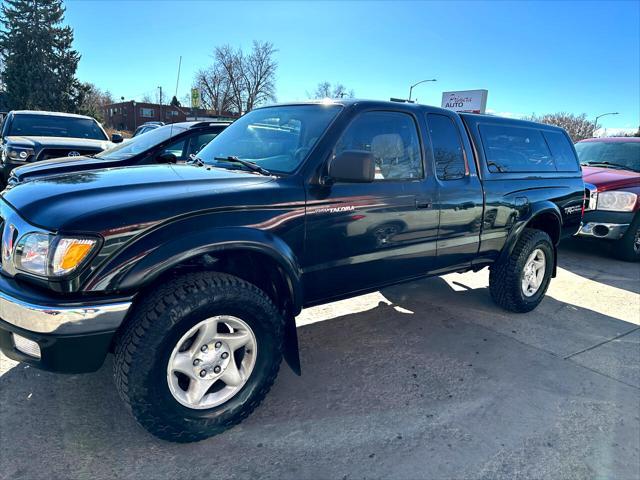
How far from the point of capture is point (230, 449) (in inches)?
92.5

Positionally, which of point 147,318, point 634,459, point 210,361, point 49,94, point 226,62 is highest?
point 226,62

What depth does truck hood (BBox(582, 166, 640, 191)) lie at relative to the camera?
6829 mm

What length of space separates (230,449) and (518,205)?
10.6 feet

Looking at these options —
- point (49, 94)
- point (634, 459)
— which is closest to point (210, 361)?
point (634, 459)

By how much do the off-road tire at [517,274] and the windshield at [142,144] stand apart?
426cm

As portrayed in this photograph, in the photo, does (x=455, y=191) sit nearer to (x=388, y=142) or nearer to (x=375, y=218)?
(x=388, y=142)

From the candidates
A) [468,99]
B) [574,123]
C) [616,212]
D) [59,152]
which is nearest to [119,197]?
[59,152]

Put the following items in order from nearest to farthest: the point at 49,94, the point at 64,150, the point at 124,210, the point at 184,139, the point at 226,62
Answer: the point at 124,210, the point at 184,139, the point at 64,150, the point at 49,94, the point at 226,62

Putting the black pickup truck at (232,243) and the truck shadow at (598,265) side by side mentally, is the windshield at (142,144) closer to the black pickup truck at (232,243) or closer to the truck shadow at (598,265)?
the black pickup truck at (232,243)

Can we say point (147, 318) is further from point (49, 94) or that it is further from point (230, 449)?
point (49, 94)

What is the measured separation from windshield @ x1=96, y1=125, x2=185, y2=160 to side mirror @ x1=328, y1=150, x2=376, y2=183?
3.74 m

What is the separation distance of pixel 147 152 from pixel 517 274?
4450 mm

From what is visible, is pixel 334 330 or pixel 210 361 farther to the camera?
pixel 334 330

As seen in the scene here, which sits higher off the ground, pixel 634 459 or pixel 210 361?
pixel 210 361
